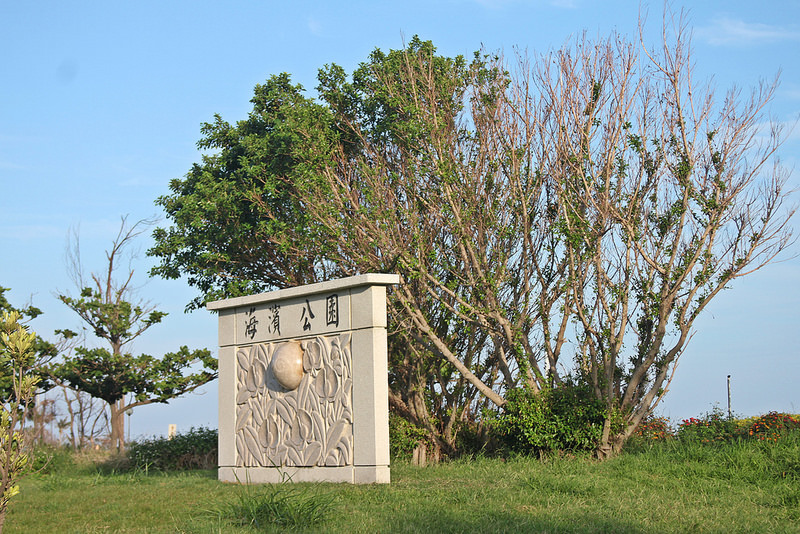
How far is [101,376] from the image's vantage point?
14977 millimetres

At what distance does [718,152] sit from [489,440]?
525cm

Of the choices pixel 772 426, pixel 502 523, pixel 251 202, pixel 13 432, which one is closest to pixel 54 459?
pixel 251 202

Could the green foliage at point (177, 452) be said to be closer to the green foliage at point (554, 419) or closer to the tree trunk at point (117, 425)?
the tree trunk at point (117, 425)

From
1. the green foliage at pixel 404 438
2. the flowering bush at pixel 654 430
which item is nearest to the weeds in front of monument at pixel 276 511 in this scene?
the green foliage at pixel 404 438

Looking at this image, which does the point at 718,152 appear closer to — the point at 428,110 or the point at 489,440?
the point at 428,110

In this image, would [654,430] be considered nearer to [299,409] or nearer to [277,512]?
[299,409]

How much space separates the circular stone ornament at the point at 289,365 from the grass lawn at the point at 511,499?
137cm

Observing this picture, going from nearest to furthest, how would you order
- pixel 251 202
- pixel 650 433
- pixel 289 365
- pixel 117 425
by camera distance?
pixel 289 365 < pixel 650 433 < pixel 251 202 < pixel 117 425

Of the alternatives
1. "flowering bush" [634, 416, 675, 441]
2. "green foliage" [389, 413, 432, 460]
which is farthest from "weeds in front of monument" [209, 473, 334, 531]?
"flowering bush" [634, 416, 675, 441]

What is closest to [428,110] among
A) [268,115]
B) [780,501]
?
[268,115]

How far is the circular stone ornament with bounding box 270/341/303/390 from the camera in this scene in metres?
9.31

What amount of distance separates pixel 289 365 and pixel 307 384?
0.31 meters

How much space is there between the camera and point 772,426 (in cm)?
1019

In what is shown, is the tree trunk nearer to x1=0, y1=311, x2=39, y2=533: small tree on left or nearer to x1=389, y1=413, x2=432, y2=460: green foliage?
x1=389, y1=413, x2=432, y2=460: green foliage
